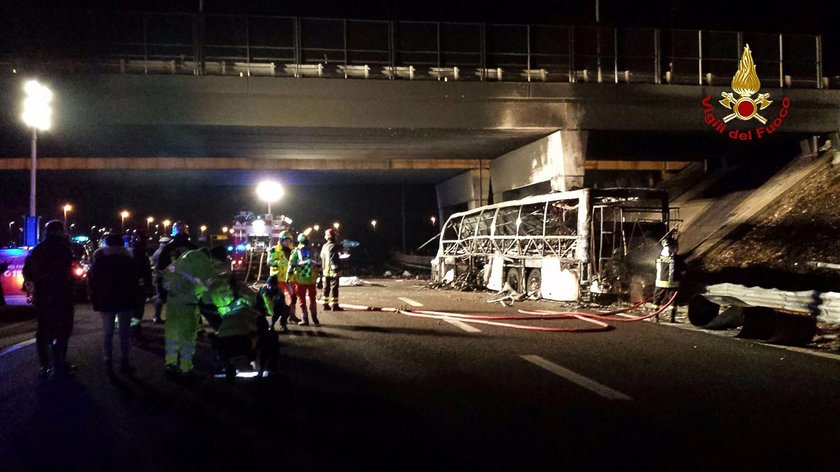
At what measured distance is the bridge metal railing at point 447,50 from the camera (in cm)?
2916

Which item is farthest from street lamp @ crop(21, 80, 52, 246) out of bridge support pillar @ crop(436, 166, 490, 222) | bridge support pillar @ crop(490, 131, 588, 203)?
bridge support pillar @ crop(436, 166, 490, 222)

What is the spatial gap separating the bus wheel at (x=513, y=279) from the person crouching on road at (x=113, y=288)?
12954 millimetres

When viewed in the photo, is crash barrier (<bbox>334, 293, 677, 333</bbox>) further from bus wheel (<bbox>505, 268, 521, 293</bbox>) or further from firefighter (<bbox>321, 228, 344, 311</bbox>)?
bus wheel (<bbox>505, 268, 521, 293</bbox>)

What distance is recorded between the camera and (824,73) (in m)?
32.7

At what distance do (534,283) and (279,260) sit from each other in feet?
28.3

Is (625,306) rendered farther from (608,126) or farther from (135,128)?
(135,128)

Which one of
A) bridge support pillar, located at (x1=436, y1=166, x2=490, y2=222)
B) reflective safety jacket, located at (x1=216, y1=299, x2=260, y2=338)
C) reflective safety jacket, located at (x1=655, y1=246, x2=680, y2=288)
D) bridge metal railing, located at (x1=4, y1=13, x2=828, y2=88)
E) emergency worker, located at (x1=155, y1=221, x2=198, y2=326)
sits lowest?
reflective safety jacket, located at (x1=216, y1=299, x2=260, y2=338)

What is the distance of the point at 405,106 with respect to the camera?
27375 millimetres

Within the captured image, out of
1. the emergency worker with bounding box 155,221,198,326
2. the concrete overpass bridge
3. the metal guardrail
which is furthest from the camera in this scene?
the concrete overpass bridge

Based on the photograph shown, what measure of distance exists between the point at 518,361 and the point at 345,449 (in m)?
4.30

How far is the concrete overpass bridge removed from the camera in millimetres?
26047

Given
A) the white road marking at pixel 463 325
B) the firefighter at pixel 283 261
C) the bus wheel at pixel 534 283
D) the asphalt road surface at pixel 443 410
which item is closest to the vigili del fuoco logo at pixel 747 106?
the bus wheel at pixel 534 283

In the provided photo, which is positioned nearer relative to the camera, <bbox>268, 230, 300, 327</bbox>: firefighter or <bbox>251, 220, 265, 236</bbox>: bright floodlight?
<bbox>268, 230, 300, 327</bbox>: firefighter

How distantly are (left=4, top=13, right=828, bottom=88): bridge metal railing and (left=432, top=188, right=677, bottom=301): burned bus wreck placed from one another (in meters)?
10.5
